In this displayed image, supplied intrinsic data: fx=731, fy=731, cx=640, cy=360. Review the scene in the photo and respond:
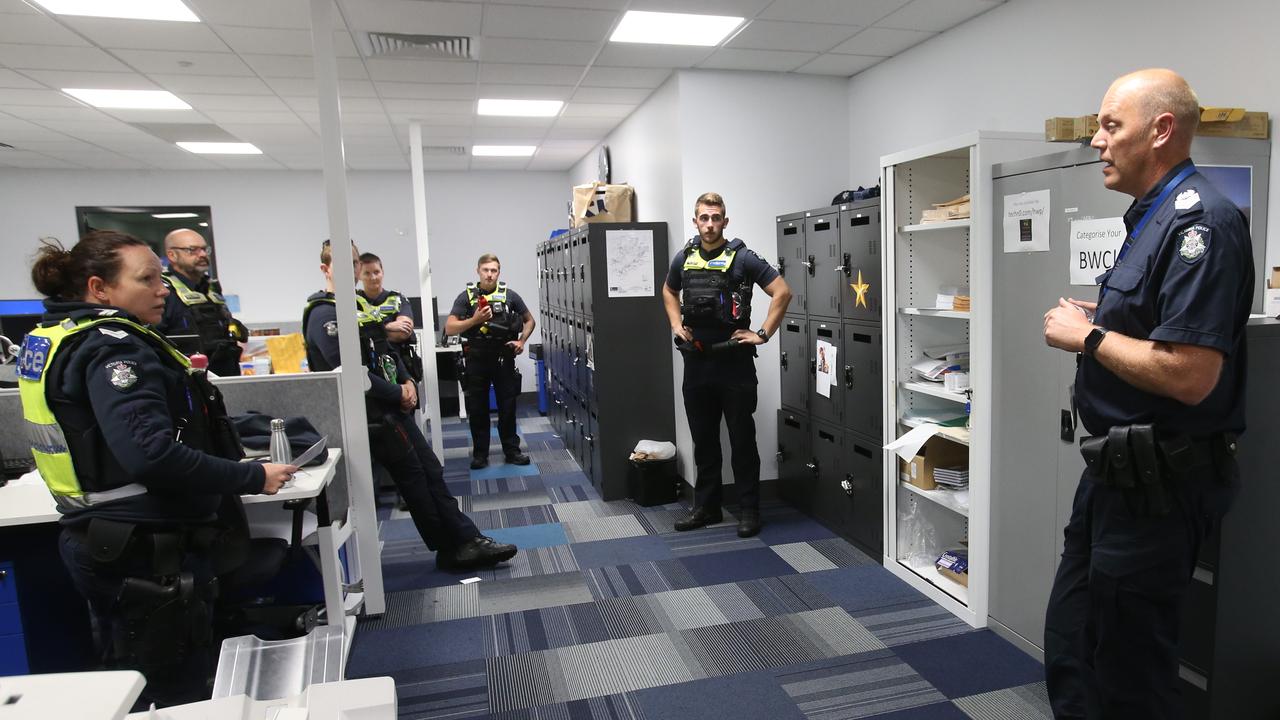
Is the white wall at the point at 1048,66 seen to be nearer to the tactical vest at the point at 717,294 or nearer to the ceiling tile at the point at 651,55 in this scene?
the ceiling tile at the point at 651,55

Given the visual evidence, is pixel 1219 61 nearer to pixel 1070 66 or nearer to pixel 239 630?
pixel 1070 66

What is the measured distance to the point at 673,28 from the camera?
10.8 ft

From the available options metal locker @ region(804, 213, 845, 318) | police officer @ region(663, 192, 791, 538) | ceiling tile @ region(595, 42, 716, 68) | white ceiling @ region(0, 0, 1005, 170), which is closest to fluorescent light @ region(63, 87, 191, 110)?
white ceiling @ region(0, 0, 1005, 170)

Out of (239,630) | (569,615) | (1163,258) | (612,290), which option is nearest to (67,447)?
(239,630)

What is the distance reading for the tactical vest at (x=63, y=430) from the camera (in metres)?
1.56

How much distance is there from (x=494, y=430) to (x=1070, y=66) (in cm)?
469

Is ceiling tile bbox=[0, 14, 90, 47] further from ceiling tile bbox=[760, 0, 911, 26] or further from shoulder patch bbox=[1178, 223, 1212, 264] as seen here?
shoulder patch bbox=[1178, 223, 1212, 264]

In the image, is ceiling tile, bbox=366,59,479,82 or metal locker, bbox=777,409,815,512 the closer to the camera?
metal locker, bbox=777,409,815,512

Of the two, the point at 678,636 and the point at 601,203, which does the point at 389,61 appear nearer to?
the point at 601,203

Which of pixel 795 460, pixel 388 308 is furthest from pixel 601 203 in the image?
pixel 795 460

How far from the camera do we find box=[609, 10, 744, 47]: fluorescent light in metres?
3.18

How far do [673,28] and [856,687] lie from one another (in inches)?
109

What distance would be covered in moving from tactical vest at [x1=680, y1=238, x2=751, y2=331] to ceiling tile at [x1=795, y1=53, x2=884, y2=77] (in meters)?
1.24

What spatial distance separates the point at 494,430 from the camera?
6098 mm
